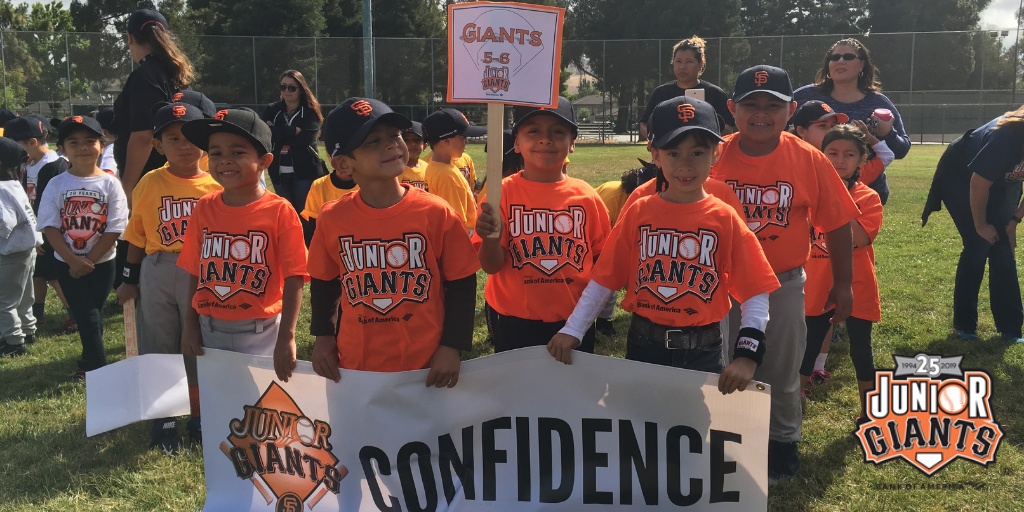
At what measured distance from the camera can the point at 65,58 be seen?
26.6m

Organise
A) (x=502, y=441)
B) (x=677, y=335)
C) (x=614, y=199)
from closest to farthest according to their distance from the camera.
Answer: (x=677, y=335)
(x=502, y=441)
(x=614, y=199)

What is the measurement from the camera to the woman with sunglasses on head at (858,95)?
17.9 ft

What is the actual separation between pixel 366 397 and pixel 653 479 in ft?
4.11

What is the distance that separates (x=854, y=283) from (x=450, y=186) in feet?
10.3

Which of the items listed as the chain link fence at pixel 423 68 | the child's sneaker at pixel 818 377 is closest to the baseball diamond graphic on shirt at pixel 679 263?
the child's sneaker at pixel 818 377

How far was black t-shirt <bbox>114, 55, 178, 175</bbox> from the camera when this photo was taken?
443 centimetres

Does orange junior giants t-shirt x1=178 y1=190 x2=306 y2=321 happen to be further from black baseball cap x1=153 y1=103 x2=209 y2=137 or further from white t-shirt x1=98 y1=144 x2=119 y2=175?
white t-shirt x1=98 y1=144 x2=119 y2=175

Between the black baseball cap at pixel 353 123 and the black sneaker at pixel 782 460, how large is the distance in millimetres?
2421

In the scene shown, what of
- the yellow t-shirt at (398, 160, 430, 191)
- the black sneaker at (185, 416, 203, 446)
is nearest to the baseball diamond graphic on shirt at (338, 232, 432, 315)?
→ the black sneaker at (185, 416, 203, 446)

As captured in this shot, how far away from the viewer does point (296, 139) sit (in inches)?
307

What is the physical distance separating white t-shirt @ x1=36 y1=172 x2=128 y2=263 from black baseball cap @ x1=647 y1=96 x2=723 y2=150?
3.80 m

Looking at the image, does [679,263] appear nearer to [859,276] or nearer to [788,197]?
[788,197]

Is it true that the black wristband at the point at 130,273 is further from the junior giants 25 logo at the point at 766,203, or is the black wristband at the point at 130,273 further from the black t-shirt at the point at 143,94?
the junior giants 25 logo at the point at 766,203

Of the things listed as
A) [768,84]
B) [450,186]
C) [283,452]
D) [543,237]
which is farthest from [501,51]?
[450,186]
